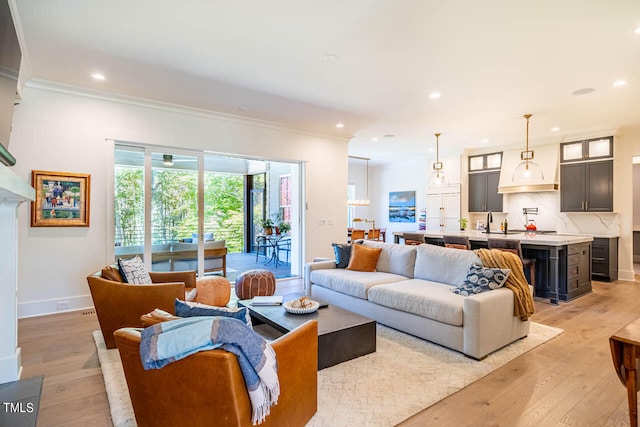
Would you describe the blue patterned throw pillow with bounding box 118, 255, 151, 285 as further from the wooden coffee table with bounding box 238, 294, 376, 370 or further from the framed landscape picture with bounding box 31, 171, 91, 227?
the framed landscape picture with bounding box 31, 171, 91, 227

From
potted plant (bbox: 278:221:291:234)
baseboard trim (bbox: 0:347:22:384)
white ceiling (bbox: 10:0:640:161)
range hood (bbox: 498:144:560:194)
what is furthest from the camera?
potted plant (bbox: 278:221:291:234)

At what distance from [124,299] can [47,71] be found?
2906 millimetres

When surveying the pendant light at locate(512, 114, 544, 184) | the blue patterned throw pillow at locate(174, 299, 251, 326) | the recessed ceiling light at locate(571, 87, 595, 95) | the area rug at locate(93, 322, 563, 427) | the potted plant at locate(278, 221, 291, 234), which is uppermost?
the recessed ceiling light at locate(571, 87, 595, 95)

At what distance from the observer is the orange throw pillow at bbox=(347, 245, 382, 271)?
4457mm

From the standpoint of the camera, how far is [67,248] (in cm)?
420

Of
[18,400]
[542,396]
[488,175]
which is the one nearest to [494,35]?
[542,396]

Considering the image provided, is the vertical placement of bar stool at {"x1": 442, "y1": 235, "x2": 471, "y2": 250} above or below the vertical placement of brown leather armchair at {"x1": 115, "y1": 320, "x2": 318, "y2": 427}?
above

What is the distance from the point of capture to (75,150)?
4.24 meters

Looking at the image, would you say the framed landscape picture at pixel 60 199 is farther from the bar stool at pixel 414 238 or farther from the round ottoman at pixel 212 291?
the bar stool at pixel 414 238

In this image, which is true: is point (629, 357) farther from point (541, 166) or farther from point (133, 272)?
point (541, 166)

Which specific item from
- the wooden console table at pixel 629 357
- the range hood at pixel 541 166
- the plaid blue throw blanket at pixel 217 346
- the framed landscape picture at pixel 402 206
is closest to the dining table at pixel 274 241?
the framed landscape picture at pixel 402 206

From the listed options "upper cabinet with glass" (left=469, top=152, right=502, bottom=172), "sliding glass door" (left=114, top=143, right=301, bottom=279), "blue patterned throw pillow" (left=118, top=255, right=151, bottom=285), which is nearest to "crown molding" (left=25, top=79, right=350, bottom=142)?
"sliding glass door" (left=114, top=143, right=301, bottom=279)

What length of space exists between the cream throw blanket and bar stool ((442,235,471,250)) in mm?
1817

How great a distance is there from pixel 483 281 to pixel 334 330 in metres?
1.59
